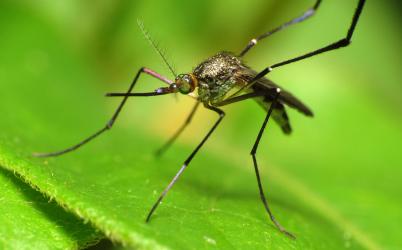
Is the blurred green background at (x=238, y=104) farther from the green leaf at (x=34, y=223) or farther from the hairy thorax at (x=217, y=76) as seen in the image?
the green leaf at (x=34, y=223)

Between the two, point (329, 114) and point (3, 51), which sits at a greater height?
point (329, 114)

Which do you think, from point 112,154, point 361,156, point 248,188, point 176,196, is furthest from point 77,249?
point 361,156

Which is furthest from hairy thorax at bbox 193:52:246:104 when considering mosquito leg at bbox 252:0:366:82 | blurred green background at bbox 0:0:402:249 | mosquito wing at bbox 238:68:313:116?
blurred green background at bbox 0:0:402:249

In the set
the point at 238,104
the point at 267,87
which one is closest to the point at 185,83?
the point at 267,87

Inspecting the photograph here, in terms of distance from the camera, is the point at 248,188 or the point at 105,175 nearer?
the point at 105,175

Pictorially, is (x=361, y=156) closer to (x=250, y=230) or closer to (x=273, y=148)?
(x=273, y=148)

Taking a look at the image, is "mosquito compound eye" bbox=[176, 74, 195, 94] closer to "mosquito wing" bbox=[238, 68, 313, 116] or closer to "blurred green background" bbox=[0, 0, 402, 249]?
"mosquito wing" bbox=[238, 68, 313, 116]

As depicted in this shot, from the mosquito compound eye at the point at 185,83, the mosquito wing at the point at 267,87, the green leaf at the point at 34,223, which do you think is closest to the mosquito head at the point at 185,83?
the mosquito compound eye at the point at 185,83
